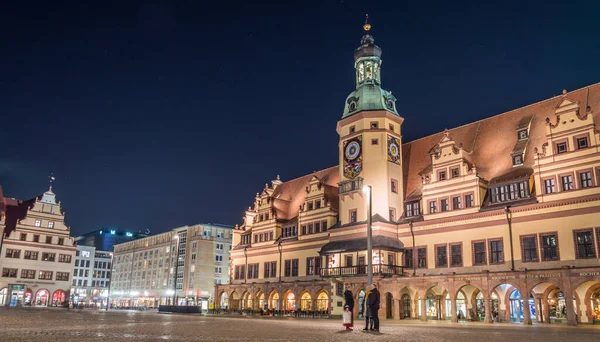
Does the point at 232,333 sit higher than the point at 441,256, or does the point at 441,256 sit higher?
the point at 441,256

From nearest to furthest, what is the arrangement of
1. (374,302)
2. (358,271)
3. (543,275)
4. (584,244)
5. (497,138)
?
1. (374,302)
2. (543,275)
3. (584,244)
4. (497,138)
5. (358,271)

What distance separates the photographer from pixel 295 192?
7131 centimetres

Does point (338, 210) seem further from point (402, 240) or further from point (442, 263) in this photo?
point (442, 263)

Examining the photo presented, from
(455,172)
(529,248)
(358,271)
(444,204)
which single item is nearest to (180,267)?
(358,271)

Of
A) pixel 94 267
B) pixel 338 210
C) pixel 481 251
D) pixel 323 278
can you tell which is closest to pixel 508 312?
pixel 481 251

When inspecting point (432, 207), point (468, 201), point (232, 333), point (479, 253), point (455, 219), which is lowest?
point (232, 333)

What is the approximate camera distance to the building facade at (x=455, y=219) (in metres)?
38.9

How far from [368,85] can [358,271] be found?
70.3 ft

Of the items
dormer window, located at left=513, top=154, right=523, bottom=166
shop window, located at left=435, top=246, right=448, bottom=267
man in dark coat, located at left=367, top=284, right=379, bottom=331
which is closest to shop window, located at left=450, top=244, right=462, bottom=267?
shop window, located at left=435, top=246, right=448, bottom=267

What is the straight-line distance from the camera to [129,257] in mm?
132875

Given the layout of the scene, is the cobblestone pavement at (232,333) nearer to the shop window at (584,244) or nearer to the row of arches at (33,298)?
the shop window at (584,244)

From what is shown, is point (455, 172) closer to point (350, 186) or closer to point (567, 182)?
point (567, 182)

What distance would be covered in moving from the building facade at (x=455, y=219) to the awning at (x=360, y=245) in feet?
0.49

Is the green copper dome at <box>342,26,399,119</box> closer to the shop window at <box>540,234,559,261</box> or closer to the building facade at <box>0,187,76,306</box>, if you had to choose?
the shop window at <box>540,234,559,261</box>
